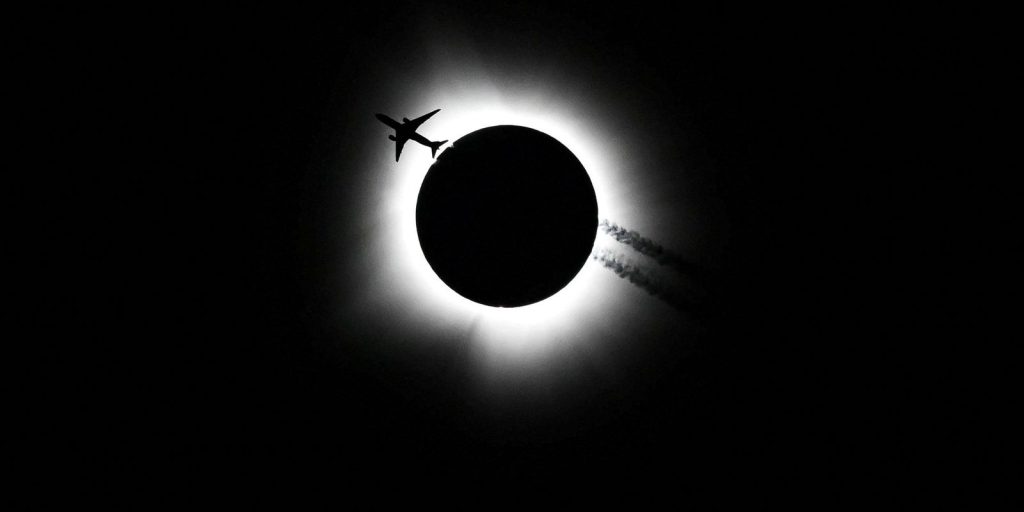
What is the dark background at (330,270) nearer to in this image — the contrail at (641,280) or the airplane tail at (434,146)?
the contrail at (641,280)

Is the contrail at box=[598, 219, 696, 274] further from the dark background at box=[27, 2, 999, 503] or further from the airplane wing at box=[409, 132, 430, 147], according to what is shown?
the airplane wing at box=[409, 132, 430, 147]

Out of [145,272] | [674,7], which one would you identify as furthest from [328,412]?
[674,7]

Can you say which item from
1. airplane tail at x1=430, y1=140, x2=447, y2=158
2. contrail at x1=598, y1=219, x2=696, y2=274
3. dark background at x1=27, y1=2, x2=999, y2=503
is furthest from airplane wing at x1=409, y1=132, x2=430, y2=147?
contrail at x1=598, y1=219, x2=696, y2=274

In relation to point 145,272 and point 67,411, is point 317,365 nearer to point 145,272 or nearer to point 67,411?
point 145,272

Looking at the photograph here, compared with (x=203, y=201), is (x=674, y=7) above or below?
above

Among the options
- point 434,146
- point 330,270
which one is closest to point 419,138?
point 434,146
